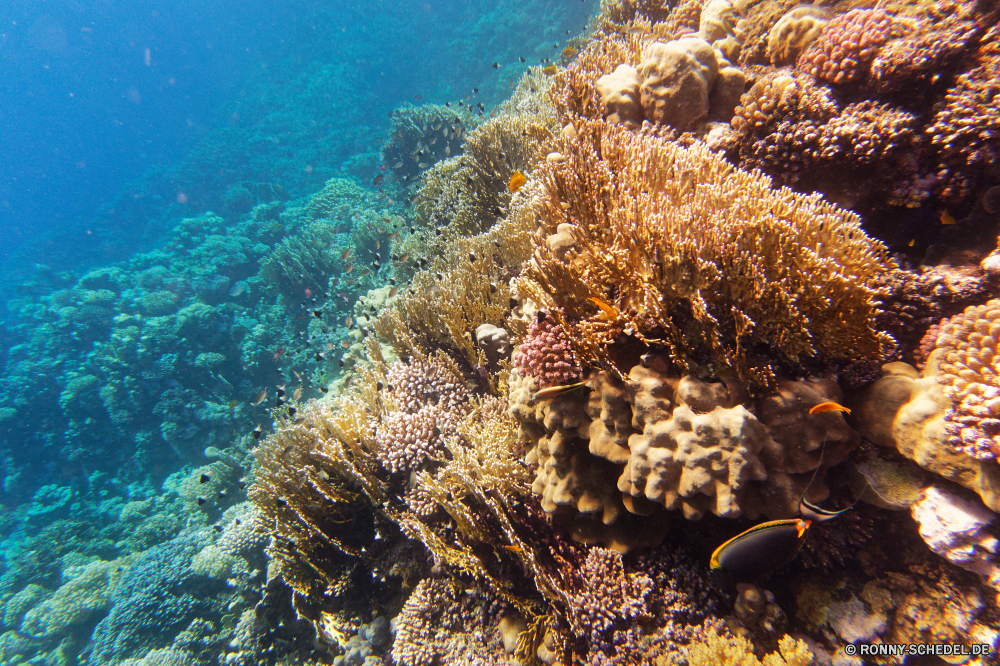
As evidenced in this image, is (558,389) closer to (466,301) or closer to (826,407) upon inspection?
(826,407)

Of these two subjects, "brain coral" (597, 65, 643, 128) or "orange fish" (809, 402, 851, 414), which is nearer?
"orange fish" (809, 402, 851, 414)

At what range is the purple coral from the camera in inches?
100.0

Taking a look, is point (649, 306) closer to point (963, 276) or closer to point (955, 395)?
point (955, 395)

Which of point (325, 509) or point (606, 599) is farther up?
point (325, 509)

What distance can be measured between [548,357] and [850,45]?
3.40m

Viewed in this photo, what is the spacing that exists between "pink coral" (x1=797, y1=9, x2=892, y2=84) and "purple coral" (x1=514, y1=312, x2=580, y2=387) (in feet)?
10.00

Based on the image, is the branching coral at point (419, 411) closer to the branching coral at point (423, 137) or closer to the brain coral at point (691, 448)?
the brain coral at point (691, 448)

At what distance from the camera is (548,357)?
2.61 m

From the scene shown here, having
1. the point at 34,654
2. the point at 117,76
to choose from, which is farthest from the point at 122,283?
the point at 117,76

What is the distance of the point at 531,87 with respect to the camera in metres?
11.3

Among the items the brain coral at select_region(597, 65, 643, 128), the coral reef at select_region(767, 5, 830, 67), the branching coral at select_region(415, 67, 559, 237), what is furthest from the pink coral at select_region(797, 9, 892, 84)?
the branching coral at select_region(415, 67, 559, 237)

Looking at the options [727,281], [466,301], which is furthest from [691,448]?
[466,301]

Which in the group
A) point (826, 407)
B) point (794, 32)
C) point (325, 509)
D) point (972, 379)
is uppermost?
point (794, 32)

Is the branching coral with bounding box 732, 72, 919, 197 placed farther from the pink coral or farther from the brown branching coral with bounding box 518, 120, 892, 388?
the brown branching coral with bounding box 518, 120, 892, 388
